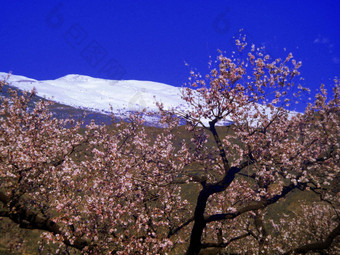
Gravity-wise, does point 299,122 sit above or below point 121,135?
above

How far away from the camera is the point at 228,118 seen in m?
13.1

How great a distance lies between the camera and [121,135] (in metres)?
18.4

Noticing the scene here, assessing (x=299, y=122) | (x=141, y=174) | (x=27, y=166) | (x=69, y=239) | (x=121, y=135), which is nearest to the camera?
(x=69, y=239)

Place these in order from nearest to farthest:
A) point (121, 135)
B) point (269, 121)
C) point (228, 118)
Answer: point (228, 118) → point (269, 121) → point (121, 135)

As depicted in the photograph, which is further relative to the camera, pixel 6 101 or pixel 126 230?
pixel 6 101

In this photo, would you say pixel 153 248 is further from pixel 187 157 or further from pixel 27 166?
pixel 27 166

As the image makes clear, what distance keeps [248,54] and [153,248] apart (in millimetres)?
10115

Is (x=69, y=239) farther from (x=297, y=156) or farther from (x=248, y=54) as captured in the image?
(x=248, y=54)

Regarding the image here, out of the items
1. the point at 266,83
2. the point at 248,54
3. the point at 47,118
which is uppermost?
the point at 248,54

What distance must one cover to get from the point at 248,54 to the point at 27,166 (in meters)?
11.2

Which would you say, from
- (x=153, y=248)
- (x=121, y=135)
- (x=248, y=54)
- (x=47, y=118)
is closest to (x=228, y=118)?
(x=248, y=54)

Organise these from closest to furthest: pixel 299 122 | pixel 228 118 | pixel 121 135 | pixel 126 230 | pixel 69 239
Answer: pixel 69 239
pixel 126 230
pixel 228 118
pixel 299 122
pixel 121 135

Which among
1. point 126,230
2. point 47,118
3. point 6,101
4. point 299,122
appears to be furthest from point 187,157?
point 6,101

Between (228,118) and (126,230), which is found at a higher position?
(228,118)
